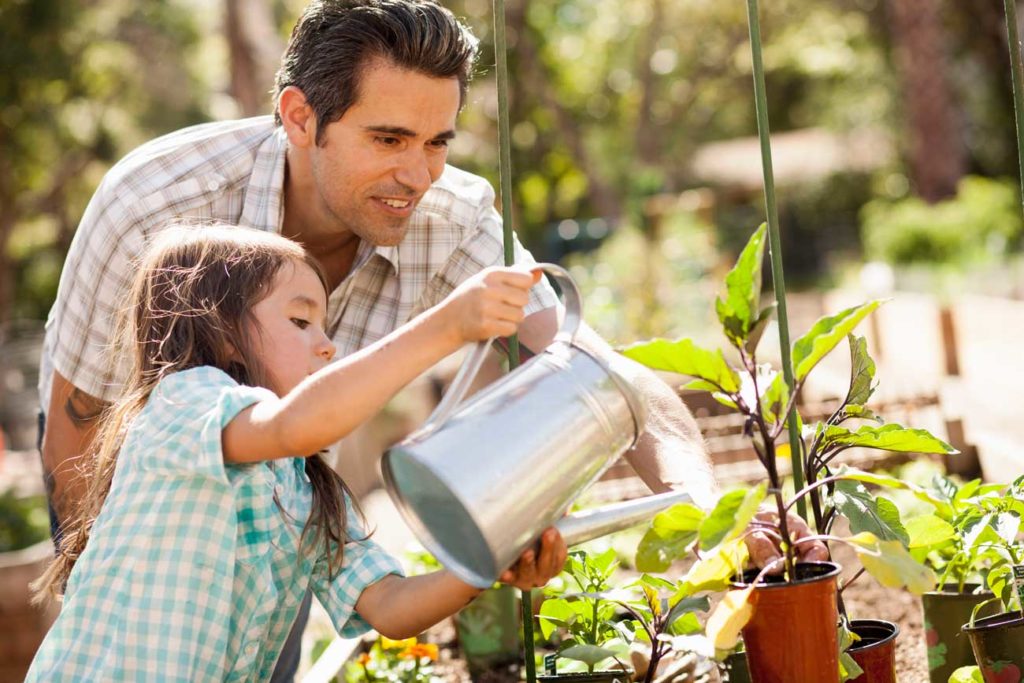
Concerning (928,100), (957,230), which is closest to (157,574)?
(957,230)

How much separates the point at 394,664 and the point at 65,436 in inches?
32.3

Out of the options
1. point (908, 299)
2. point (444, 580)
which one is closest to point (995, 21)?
point (908, 299)

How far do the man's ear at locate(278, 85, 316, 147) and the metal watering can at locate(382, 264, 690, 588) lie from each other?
109cm

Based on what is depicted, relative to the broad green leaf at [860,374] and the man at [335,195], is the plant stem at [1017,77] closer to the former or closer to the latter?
the broad green leaf at [860,374]

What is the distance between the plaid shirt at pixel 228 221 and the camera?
2.25 m

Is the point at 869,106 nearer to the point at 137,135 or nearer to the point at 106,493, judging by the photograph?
the point at 137,135

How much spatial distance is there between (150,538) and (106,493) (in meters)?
0.25

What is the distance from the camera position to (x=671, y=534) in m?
1.33

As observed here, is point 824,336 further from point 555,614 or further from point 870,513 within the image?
point 555,614

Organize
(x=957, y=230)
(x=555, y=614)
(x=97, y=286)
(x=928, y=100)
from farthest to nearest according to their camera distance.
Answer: (x=928, y=100)
(x=957, y=230)
(x=97, y=286)
(x=555, y=614)

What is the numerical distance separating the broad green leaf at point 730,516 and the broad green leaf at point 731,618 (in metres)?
0.07

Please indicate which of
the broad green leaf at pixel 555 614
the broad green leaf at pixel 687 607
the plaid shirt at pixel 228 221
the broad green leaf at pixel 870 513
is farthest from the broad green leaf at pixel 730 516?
the plaid shirt at pixel 228 221

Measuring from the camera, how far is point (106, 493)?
1.73m

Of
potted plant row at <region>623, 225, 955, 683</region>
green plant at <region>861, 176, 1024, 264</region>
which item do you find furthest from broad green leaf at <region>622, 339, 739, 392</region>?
green plant at <region>861, 176, 1024, 264</region>
